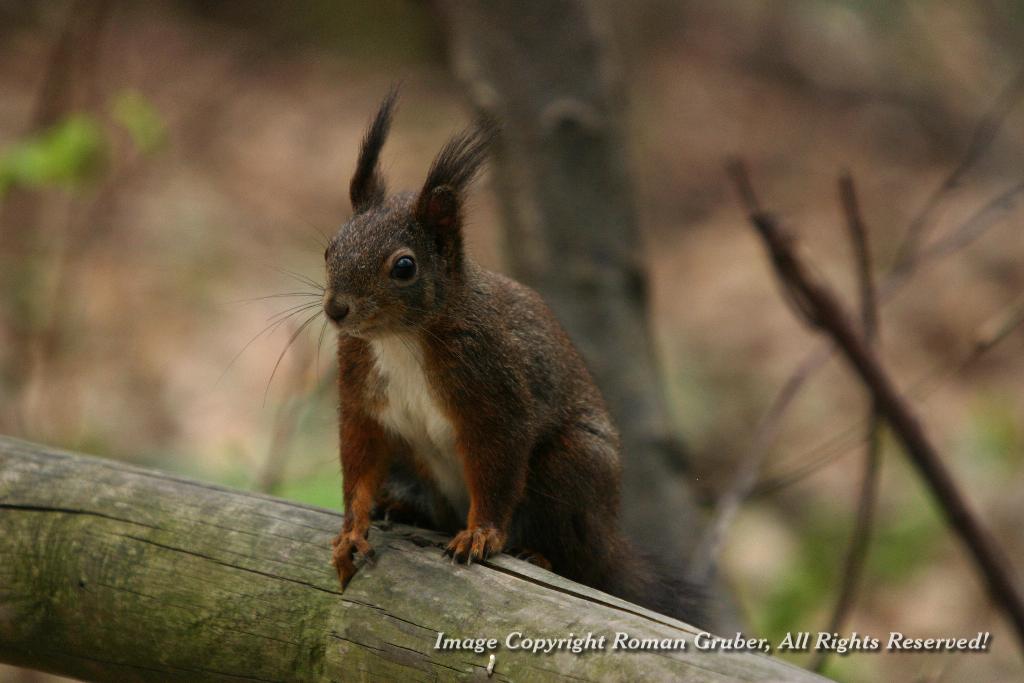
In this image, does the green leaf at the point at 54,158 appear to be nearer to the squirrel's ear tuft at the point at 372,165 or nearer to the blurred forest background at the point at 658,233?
the blurred forest background at the point at 658,233

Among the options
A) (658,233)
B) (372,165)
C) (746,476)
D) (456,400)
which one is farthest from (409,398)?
(658,233)

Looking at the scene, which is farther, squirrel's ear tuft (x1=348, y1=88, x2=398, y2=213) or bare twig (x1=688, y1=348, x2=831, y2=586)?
bare twig (x1=688, y1=348, x2=831, y2=586)

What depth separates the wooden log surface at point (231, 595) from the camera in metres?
1.79

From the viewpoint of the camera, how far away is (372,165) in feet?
7.74

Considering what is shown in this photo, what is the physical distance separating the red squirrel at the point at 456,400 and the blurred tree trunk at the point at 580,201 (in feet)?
3.02

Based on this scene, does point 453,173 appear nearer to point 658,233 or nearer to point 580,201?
point 580,201

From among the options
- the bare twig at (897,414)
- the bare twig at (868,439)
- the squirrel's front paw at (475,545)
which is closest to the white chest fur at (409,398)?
the squirrel's front paw at (475,545)

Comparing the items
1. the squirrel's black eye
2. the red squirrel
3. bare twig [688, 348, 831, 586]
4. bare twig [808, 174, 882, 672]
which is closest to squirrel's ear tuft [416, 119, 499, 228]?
the red squirrel

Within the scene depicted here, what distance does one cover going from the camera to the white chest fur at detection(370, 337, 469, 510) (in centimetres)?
226

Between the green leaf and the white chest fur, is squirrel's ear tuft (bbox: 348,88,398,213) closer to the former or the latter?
the white chest fur

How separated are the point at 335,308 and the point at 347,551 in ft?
1.45

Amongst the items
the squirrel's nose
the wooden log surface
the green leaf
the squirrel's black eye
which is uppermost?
the green leaf

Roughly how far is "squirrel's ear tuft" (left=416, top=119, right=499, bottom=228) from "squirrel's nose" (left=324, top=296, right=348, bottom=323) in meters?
0.27

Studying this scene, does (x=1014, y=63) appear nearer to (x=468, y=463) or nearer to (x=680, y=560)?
(x=680, y=560)
